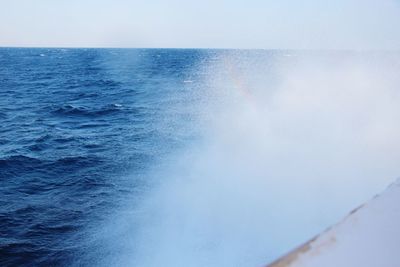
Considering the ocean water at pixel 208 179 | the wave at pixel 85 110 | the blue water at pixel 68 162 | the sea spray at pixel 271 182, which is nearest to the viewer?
the sea spray at pixel 271 182

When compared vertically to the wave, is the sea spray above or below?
below

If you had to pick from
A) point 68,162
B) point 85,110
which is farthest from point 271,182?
point 85,110

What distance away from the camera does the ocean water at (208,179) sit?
25.8ft

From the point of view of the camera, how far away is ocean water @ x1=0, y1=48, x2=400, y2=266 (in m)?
7.85

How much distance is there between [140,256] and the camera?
785 centimetres

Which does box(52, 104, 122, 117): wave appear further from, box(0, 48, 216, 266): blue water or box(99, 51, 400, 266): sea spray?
box(99, 51, 400, 266): sea spray

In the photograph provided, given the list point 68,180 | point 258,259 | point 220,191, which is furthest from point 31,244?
point 258,259

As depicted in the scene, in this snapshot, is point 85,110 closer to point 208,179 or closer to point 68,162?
point 68,162

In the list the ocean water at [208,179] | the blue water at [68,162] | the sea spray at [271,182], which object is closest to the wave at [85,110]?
the blue water at [68,162]

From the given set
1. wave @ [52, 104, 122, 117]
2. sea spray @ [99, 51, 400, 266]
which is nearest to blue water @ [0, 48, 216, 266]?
wave @ [52, 104, 122, 117]

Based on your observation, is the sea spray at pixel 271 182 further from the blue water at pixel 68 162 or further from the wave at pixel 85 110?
the wave at pixel 85 110

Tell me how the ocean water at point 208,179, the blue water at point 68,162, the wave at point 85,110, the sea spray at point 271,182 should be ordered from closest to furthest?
the sea spray at point 271,182
the ocean water at point 208,179
the blue water at point 68,162
the wave at point 85,110

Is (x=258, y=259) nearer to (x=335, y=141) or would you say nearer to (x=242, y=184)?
(x=242, y=184)

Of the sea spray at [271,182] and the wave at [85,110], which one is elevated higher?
the wave at [85,110]
